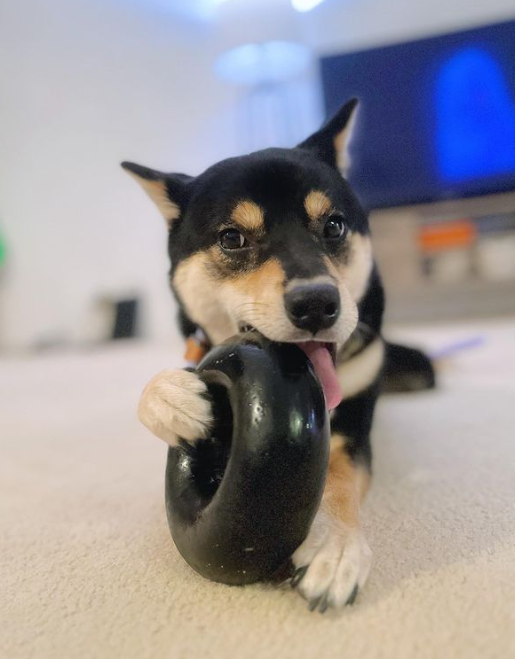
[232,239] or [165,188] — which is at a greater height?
[165,188]

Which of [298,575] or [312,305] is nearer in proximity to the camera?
[298,575]

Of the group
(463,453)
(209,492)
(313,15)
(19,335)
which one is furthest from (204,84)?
(209,492)

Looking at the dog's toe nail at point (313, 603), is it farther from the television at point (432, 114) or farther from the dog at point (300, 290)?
the television at point (432, 114)

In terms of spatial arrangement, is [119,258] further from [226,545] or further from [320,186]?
[226,545]

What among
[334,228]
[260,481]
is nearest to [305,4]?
[334,228]

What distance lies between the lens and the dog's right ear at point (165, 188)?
44.3 inches

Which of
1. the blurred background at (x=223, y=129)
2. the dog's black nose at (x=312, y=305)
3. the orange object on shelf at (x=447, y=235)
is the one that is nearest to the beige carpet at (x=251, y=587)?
the dog's black nose at (x=312, y=305)

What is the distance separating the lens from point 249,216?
0.97 m

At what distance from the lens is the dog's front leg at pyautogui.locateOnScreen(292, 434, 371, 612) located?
1.92ft

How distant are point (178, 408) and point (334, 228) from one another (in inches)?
19.5

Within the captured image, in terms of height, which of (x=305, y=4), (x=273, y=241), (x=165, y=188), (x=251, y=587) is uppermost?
(x=305, y=4)

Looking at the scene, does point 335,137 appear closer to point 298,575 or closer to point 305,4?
point 298,575

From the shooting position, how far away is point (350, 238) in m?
1.05

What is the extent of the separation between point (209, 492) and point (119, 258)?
3.74 meters
